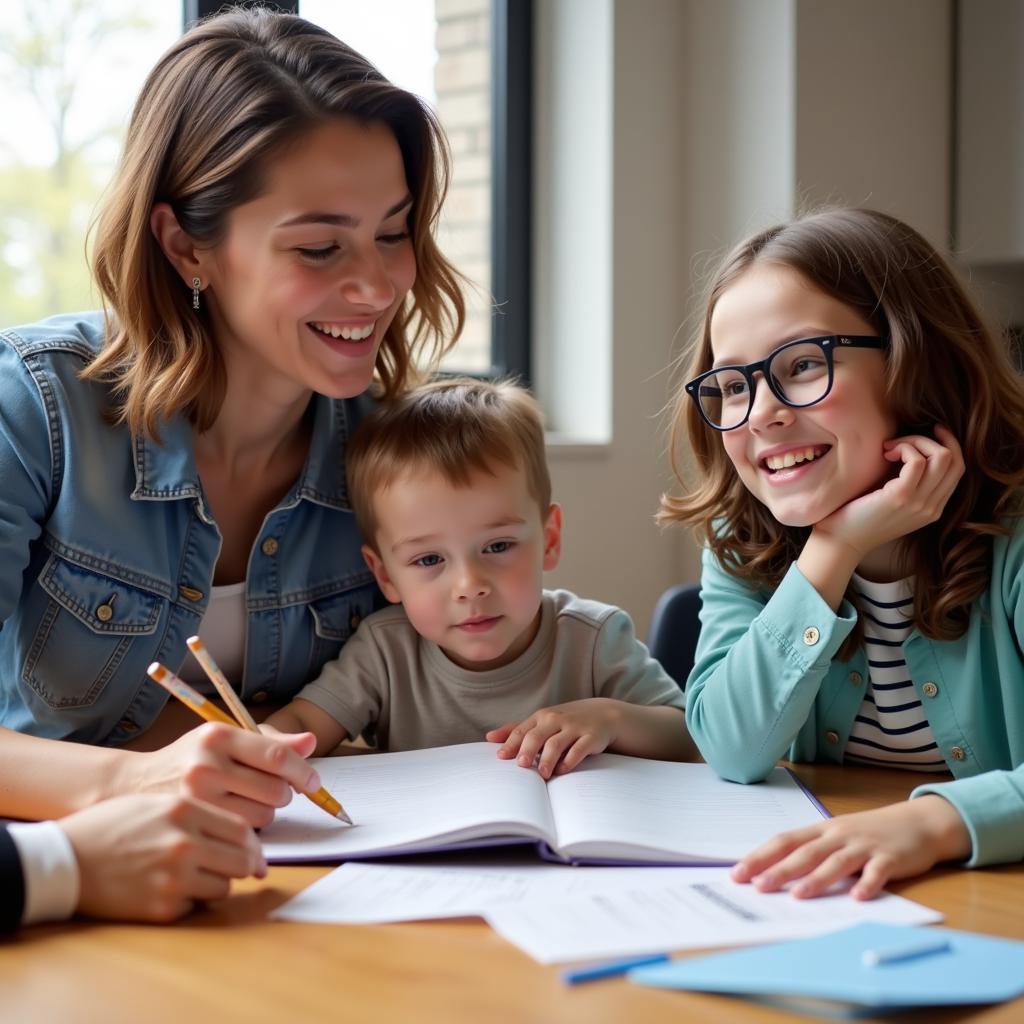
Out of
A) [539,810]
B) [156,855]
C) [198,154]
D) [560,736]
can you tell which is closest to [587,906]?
[539,810]


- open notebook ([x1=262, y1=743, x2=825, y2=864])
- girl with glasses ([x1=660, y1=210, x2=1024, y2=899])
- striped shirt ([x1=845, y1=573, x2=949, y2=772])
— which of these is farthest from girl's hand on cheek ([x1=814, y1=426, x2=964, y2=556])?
open notebook ([x1=262, y1=743, x2=825, y2=864])

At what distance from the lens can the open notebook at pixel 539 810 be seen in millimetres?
1000

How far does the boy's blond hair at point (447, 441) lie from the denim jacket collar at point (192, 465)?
1.1 inches

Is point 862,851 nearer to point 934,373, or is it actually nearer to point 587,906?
point 587,906

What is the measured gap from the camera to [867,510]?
1.26m

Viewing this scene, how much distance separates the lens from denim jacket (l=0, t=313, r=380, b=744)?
1.36 meters

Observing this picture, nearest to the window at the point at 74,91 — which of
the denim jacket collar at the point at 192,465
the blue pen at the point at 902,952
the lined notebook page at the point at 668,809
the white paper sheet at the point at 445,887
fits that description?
the denim jacket collar at the point at 192,465

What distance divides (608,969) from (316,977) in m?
0.18

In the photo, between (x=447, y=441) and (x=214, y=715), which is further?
(x=447, y=441)

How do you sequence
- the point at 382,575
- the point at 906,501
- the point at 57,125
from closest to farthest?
the point at 906,501, the point at 382,575, the point at 57,125

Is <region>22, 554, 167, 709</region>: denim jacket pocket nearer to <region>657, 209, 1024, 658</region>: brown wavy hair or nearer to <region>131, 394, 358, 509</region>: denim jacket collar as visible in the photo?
<region>131, 394, 358, 509</region>: denim jacket collar

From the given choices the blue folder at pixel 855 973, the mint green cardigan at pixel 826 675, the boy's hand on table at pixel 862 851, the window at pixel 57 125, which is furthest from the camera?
the window at pixel 57 125

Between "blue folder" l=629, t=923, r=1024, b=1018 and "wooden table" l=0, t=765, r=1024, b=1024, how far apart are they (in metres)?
0.01

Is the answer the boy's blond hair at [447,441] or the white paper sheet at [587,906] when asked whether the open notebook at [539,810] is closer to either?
the white paper sheet at [587,906]
